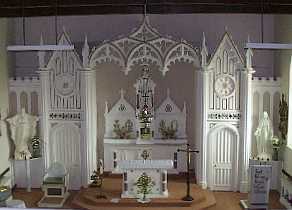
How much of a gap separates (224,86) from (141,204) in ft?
6.75

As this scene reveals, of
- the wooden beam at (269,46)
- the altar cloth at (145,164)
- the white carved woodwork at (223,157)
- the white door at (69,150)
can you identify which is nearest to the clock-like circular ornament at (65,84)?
the white door at (69,150)

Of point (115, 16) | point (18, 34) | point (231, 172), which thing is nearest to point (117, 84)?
point (115, 16)

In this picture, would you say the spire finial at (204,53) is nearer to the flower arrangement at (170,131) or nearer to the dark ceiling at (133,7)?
the dark ceiling at (133,7)

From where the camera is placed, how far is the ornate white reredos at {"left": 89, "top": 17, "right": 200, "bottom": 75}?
26.2 feet

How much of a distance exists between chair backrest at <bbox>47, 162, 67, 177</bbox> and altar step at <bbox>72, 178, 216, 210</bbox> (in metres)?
0.40

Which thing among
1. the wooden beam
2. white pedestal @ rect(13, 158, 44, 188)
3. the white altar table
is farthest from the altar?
the wooden beam

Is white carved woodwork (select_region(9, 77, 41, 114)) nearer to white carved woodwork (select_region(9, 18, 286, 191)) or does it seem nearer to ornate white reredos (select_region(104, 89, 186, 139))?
white carved woodwork (select_region(9, 18, 286, 191))

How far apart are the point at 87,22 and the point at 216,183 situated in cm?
296

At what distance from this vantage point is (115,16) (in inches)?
310

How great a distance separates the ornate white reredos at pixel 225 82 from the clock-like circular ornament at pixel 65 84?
6.60ft

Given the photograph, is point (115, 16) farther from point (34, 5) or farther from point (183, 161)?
point (183, 161)

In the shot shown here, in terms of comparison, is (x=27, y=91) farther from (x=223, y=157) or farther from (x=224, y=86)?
(x=223, y=157)

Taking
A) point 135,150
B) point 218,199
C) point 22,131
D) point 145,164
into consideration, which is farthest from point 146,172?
point 22,131

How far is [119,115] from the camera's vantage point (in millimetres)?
8367
